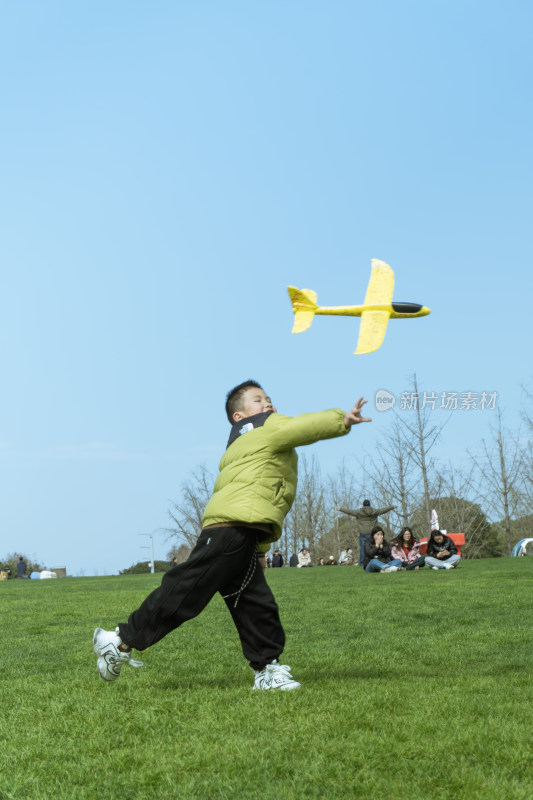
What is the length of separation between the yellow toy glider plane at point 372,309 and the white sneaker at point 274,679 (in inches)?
95.9

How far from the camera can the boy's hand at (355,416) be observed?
4.53 m

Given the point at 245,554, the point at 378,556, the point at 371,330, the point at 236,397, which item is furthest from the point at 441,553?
the point at 245,554

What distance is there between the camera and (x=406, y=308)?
258 inches

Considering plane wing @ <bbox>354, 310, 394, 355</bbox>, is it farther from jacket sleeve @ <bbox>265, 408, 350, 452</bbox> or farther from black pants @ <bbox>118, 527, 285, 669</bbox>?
black pants @ <bbox>118, 527, 285, 669</bbox>

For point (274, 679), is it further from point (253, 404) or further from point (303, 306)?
point (303, 306)

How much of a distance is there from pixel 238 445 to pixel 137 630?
1.26 meters

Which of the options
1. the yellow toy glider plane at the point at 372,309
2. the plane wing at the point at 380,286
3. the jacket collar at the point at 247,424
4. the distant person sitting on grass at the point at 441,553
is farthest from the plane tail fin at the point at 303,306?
the distant person sitting on grass at the point at 441,553

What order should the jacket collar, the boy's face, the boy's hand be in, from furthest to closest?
1. the boy's face
2. the jacket collar
3. the boy's hand

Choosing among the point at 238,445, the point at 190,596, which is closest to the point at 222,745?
the point at 190,596

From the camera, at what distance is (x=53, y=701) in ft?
14.6

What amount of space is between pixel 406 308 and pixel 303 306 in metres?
0.86

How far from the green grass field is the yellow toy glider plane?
2460mm

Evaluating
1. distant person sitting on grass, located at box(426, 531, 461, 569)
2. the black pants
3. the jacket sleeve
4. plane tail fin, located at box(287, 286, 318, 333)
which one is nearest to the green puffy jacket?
the jacket sleeve

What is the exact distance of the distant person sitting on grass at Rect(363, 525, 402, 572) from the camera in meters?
18.3
